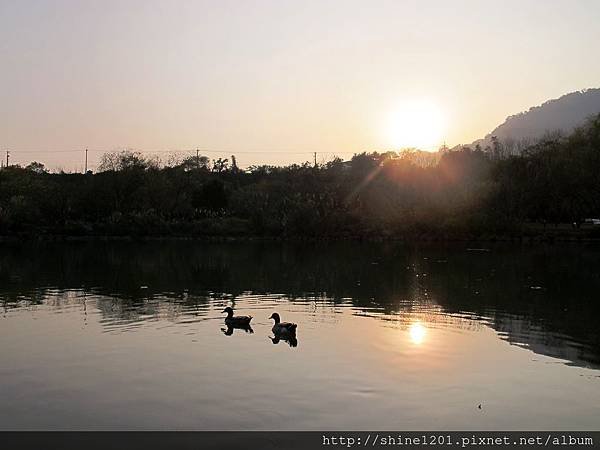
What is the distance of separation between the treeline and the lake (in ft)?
127

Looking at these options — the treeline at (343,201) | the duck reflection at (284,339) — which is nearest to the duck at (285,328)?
the duck reflection at (284,339)

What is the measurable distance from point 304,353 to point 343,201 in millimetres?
64429

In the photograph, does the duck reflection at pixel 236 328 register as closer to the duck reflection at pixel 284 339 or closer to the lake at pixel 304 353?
the lake at pixel 304 353

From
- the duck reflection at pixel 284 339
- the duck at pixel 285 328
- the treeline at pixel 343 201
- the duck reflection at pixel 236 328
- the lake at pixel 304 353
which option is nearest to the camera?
the lake at pixel 304 353

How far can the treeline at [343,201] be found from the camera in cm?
6925

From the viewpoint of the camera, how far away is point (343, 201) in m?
79.3

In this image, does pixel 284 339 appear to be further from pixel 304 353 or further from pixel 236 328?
pixel 236 328

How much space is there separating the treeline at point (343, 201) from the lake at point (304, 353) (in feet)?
127

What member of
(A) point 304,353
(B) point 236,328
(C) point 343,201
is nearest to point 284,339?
(A) point 304,353

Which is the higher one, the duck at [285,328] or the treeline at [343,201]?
the treeline at [343,201]

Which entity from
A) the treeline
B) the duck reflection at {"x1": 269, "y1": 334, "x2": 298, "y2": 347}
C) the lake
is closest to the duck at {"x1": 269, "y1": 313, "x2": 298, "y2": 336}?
the duck reflection at {"x1": 269, "y1": 334, "x2": 298, "y2": 347}

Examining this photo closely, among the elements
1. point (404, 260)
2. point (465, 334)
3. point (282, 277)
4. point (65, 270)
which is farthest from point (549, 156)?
point (465, 334)

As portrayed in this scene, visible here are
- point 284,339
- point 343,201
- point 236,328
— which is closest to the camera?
point 284,339

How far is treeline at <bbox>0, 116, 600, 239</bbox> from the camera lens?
2726 inches
